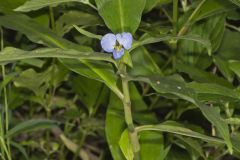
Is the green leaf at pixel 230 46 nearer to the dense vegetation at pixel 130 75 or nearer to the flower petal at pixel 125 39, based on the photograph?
the dense vegetation at pixel 130 75

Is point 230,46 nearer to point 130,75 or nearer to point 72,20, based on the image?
point 72,20

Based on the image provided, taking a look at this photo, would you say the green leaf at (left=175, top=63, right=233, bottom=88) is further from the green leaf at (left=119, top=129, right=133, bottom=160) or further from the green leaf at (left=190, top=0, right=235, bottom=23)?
the green leaf at (left=119, top=129, right=133, bottom=160)

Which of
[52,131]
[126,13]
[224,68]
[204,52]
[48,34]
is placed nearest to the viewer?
[126,13]

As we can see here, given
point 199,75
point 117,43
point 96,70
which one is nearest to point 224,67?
point 199,75

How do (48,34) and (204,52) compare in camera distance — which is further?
(204,52)

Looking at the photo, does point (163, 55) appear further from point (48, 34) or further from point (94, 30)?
point (48, 34)

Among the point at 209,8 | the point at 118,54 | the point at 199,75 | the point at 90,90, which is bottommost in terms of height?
the point at 90,90

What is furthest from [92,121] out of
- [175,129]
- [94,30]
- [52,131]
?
[175,129]
